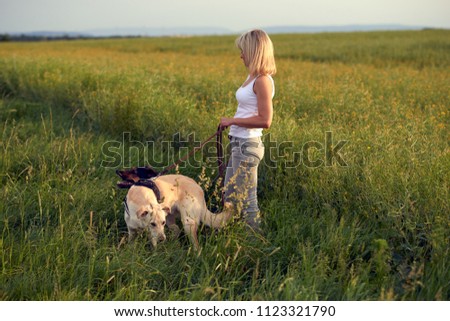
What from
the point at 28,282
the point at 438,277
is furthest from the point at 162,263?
the point at 438,277

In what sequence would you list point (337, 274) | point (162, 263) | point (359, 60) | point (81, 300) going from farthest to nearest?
point (359, 60)
point (162, 263)
point (337, 274)
point (81, 300)

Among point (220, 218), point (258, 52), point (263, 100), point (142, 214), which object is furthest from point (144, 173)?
point (258, 52)

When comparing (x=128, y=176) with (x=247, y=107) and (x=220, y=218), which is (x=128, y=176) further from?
(x=247, y=107)

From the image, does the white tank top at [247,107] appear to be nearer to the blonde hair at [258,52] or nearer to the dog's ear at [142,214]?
the blonde hair at [258,52]

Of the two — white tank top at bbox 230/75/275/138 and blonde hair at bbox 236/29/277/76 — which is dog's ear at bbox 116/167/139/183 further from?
blonde hair at bbox 236/29/277/76

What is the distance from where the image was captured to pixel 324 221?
405 cm

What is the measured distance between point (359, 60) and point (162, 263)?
2041 centimetres

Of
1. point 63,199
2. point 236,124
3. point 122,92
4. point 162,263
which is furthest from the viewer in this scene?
point 122,92

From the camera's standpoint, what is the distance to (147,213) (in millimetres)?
3617

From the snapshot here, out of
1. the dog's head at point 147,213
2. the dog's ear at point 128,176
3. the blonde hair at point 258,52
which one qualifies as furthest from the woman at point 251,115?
the dog's ear at point 128,176

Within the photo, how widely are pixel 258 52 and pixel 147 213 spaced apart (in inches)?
66.7

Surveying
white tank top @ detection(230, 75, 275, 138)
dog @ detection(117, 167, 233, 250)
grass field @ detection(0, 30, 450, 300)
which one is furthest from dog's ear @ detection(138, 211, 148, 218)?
white tank top @ detection(230, 75, 275, 138)

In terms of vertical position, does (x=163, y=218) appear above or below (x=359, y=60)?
below

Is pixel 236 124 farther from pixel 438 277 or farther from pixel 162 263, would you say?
pixel 438 277
